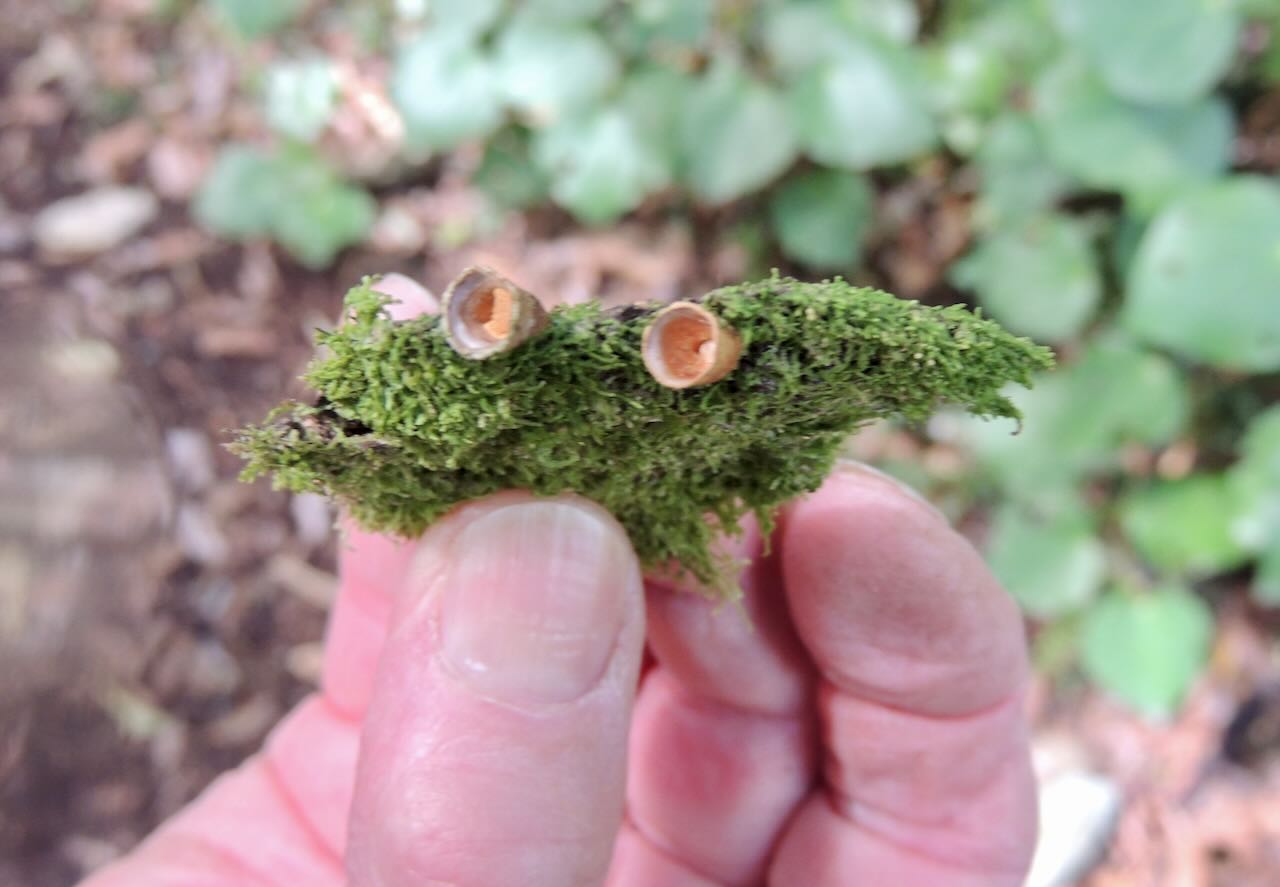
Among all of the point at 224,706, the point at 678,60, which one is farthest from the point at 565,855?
the point at 678,60

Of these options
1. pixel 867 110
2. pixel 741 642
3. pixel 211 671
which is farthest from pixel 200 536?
pixel 867 110

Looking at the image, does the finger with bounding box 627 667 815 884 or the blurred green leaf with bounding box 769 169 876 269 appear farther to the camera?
the blurred green leaf with bounding box 769 169 876 269

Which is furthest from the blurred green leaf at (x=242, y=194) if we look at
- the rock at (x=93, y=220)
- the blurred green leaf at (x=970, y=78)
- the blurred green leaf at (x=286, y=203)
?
the blurred green leaf at (x=970, y=78)

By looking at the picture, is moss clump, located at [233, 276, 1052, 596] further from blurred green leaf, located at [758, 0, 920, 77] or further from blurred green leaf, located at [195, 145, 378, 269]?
blurred green leaf, located at [195, 145, 378, 269]

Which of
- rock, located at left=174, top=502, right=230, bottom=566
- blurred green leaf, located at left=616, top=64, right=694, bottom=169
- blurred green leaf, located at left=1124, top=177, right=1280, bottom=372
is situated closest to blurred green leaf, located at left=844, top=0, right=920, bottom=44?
blurred green leaf, located at left=616, top=64, right=694, bottom=169

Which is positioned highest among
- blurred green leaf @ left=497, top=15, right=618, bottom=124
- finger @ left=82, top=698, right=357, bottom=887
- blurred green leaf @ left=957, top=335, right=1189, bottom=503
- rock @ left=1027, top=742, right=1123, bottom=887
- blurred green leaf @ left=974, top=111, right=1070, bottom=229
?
blurred green leaf @ left=497, top=15, right=618, bottom=124

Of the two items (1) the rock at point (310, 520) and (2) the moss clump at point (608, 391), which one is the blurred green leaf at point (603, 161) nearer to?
(1) the rock at point (310, 520)

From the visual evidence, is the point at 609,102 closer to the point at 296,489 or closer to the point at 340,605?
the point at 340,605
